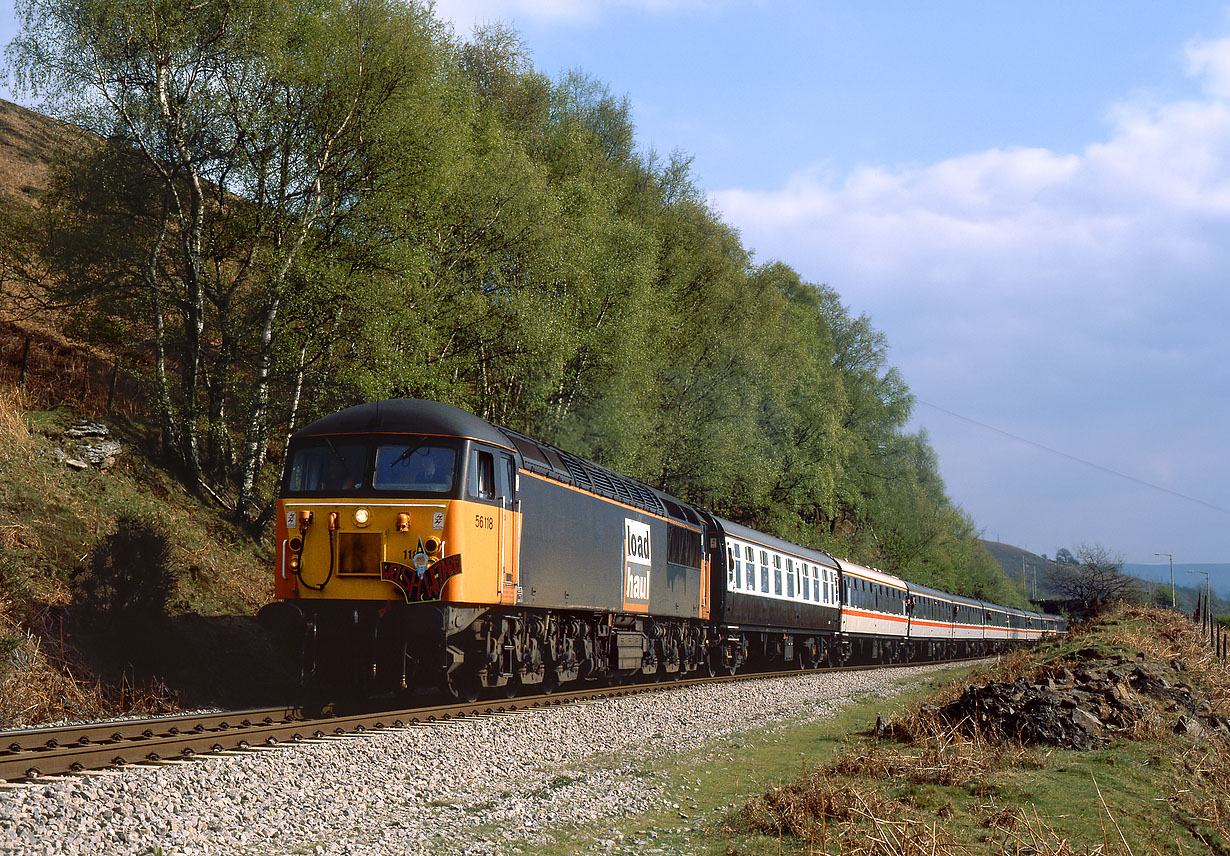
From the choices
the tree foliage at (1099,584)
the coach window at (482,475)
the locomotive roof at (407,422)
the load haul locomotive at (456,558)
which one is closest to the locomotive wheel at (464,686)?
the load haul locomotive at (456,558)

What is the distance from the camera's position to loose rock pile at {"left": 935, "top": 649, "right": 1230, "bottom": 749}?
11.8m

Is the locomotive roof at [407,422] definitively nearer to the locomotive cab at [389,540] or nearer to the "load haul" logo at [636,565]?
the locomotive cab at [389,540]

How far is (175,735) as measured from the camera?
414 inches

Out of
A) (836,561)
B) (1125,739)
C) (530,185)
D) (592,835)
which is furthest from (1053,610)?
(592,835)

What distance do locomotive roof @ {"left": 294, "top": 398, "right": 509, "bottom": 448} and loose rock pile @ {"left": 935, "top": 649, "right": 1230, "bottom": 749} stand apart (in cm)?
744

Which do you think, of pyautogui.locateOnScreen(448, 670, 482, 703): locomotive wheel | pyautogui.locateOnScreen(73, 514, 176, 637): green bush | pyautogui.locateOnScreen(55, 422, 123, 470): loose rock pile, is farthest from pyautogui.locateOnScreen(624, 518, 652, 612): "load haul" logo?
pyautogui.locateOnScreen(55, 422, 123, 470): loose rock pile

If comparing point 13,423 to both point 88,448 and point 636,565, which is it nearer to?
point 88,448

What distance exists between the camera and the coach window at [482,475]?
13.7m

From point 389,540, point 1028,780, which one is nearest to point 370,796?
point 389,540

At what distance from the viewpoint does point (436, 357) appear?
932 inches

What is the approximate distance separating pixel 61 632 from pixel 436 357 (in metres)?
11.3

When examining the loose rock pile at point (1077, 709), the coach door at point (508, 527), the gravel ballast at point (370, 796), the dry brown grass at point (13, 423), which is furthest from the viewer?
the dry brown grass at point (13, 423)

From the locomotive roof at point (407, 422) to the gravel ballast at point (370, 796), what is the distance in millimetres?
3975

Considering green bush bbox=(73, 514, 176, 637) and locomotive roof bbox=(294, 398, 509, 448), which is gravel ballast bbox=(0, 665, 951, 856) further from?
green bush bbox=(73, 514, 176, 637)
